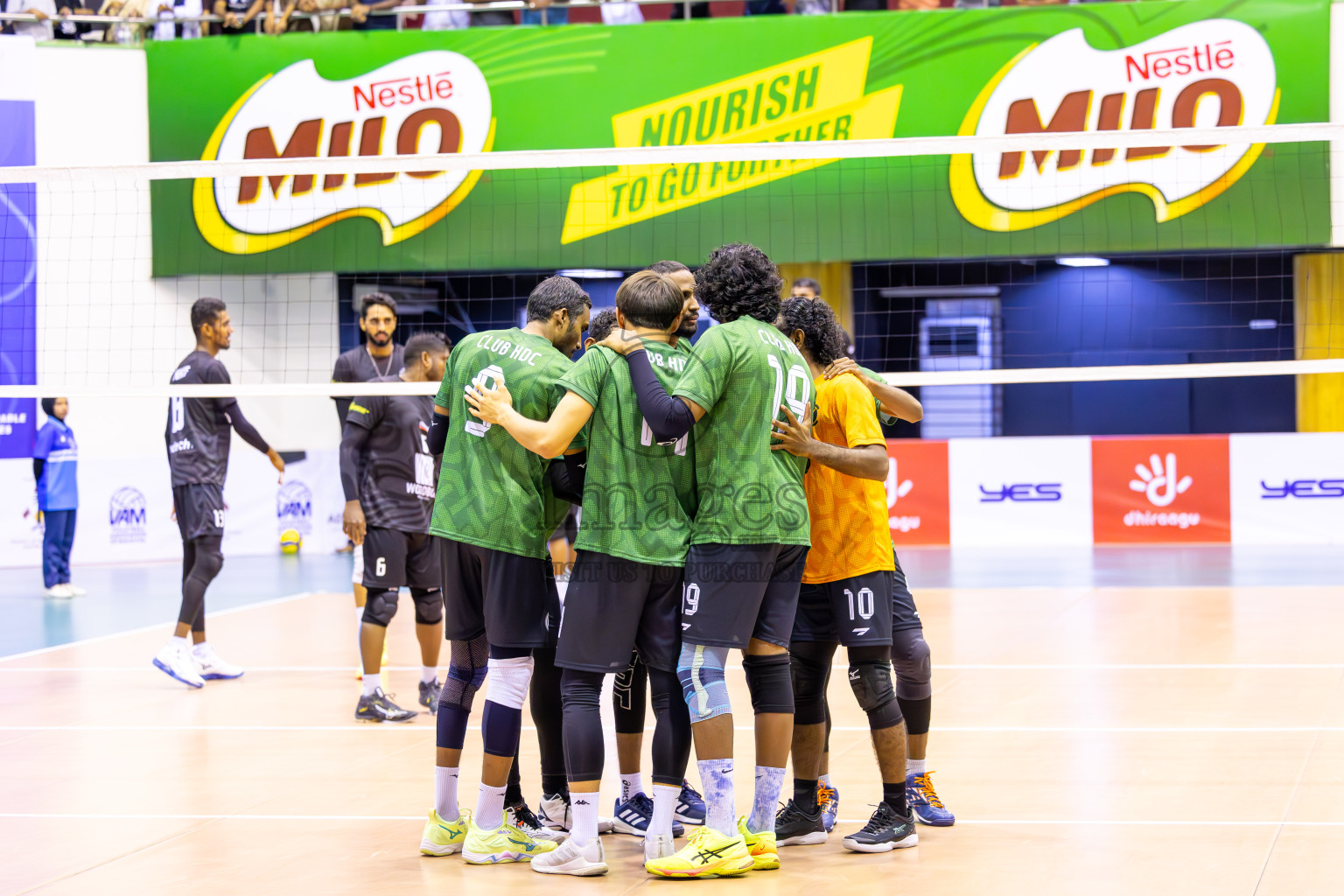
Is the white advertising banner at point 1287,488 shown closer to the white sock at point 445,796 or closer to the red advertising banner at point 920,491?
the red advertising banner at point 920,491

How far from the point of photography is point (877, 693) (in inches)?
159

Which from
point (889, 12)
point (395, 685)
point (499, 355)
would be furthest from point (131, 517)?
point (499, 355)

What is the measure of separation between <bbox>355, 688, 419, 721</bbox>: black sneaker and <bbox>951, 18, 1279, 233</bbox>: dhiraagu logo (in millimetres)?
9530

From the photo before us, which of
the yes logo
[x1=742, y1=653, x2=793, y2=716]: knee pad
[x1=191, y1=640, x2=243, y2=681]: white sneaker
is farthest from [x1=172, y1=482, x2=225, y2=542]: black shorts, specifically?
the yes logo

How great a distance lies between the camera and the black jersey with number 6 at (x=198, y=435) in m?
7.33

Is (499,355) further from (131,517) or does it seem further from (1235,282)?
(1235,282)

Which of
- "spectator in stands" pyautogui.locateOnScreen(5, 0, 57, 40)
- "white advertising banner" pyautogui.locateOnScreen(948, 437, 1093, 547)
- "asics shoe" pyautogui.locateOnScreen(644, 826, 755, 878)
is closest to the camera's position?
"asics shoe" pyautogui.locateOnScreen(644, 826, 755, 878)

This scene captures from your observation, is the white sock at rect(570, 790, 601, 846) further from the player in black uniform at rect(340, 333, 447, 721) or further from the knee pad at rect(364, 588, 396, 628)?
the knee pad at rect(364, 588, 396, 628)

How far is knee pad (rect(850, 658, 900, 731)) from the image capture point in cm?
404

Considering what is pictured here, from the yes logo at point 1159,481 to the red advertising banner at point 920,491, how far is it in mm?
1976

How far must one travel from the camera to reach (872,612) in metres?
4.03

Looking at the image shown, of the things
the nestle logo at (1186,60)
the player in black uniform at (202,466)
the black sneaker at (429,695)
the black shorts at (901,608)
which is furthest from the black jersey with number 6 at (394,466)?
the nestle logo at (1186,60)

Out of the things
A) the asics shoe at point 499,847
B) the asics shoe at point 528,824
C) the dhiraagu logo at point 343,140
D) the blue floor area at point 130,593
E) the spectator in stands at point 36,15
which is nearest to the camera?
the asics shoe at point 499,847

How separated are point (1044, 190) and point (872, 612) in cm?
1064
